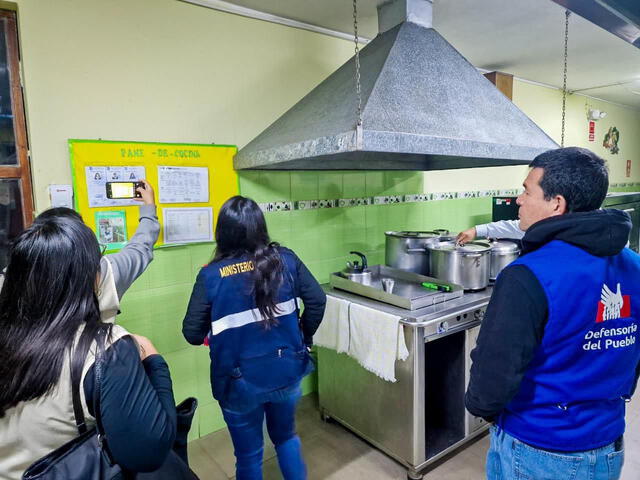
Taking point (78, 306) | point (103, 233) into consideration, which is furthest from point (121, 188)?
point (78, 306)

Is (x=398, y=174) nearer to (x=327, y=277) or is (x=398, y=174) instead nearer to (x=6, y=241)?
(x=327, y=277)

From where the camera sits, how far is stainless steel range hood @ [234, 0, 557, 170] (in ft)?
4.50

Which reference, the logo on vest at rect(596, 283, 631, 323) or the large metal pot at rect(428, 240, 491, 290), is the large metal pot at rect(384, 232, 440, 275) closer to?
the large metal pot at rect(428, 240, 491, 290)

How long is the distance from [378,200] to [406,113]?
1.24m

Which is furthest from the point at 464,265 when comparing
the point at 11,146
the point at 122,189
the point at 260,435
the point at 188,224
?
the point at 11,146

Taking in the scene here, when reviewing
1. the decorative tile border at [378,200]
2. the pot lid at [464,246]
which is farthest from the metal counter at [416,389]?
the decorative tile border at [378,200]

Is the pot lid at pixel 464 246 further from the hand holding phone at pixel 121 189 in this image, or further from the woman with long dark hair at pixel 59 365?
the woman with long dark hair at pixel 59 365

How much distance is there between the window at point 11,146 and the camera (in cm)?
154

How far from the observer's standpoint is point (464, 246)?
2.15 m

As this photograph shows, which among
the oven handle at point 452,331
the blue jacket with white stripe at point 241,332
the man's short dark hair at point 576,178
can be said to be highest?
the man's short dark hair at point 576,178

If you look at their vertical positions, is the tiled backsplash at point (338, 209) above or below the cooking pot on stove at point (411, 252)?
above

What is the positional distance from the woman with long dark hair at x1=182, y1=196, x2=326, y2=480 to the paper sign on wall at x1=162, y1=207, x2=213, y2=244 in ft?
1.85

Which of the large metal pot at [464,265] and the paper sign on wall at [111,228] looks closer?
the paper sign on wall at [111,228]

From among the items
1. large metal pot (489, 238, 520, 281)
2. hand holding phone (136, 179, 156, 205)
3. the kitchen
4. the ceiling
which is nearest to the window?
the kitchen
